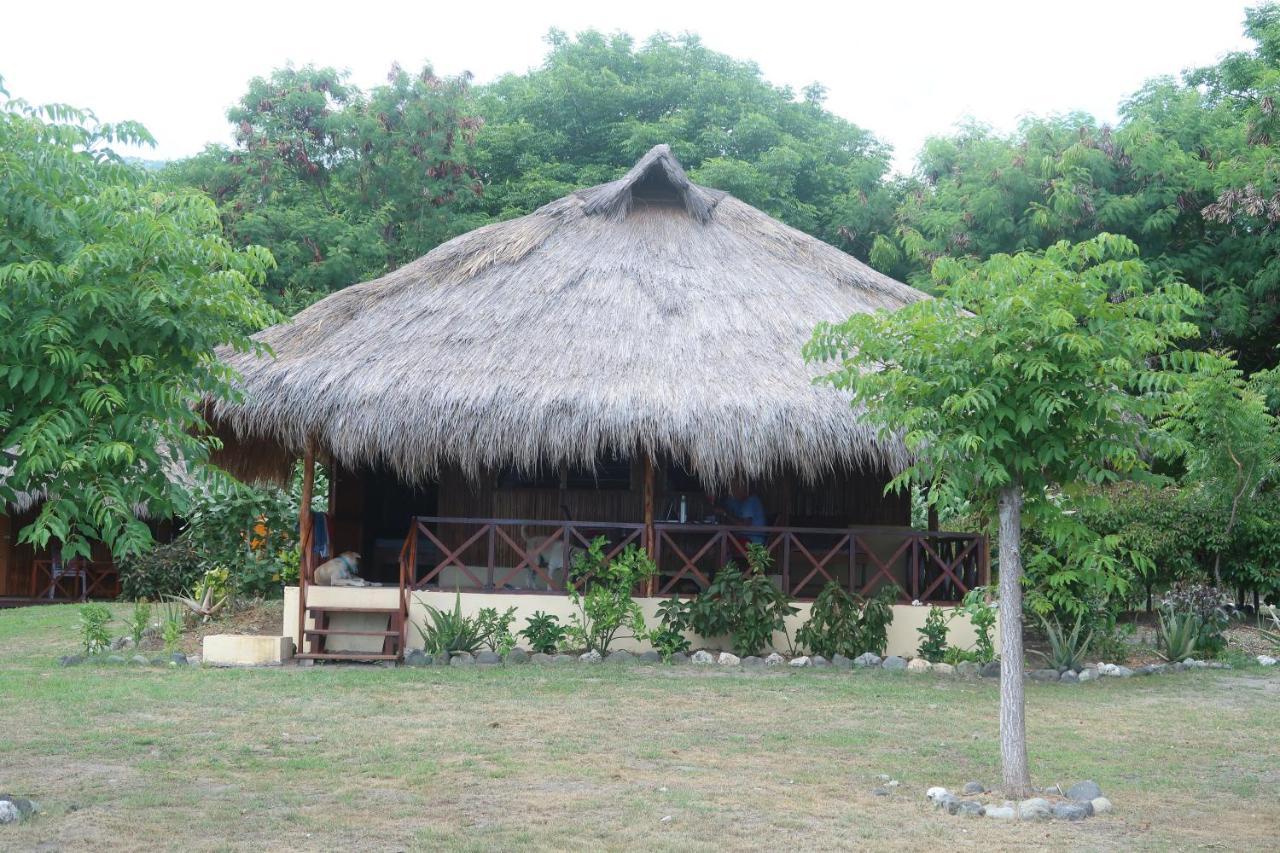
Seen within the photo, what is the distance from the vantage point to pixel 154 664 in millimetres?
10062

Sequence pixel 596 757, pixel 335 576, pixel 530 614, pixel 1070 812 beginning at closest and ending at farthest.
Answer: pixel 1070 812 < pixel 596 757 < pixel 530 614 < pixel 335 576

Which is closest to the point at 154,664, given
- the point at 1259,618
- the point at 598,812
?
the point at 598,812

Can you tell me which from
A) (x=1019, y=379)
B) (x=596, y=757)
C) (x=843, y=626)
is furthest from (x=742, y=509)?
(x=1019, y=379)

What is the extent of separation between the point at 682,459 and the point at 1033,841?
Result: 19.1 ft

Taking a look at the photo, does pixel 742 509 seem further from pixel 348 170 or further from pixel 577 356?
pixel 348 170

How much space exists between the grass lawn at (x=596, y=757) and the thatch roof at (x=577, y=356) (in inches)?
75.4

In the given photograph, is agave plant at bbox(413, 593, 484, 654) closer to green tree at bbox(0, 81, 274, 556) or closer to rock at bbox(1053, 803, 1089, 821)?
green tree at bbox(0, 81, 274, 556)

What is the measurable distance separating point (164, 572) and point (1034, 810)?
12.9m

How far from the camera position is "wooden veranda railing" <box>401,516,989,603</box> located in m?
10.9

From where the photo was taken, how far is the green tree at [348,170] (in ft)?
69.1

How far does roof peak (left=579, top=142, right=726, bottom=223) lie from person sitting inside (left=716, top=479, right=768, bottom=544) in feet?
11.0

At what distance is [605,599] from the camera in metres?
10.4

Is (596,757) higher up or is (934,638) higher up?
(934,638)

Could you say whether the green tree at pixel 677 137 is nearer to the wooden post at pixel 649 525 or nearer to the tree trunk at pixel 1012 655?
the wooden post at pixel 649 525
